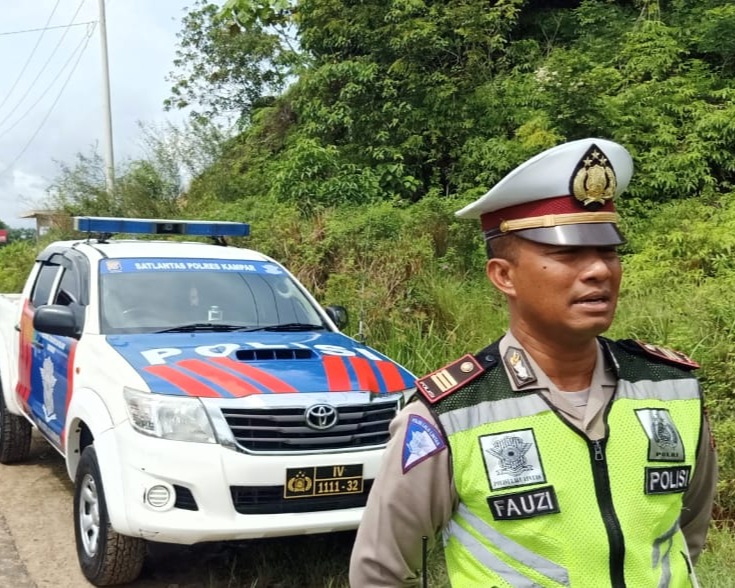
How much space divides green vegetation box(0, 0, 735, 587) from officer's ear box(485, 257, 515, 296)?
A: 308cm

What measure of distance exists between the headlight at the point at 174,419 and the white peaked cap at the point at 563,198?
2.27 metres

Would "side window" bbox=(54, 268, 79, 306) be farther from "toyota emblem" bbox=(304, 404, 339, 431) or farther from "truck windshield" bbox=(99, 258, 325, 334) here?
"toyota emblem" bbox=(304, 404, 339, 431)

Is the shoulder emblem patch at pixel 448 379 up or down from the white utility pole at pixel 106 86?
down

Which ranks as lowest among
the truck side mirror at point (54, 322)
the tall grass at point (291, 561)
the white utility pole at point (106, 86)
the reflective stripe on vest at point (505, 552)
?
the tall grass at point (291, 561)

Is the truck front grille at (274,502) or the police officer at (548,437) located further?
the truck front grille at (274,502)

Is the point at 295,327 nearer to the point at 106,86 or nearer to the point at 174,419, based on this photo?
the point at 174,419

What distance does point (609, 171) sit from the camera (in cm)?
151

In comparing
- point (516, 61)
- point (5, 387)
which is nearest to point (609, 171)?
point (5, 387)

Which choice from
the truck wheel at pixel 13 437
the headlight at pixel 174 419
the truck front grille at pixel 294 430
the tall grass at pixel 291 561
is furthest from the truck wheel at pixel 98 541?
the truck wheel at pixel 13 437

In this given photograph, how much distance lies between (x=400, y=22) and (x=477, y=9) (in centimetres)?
112

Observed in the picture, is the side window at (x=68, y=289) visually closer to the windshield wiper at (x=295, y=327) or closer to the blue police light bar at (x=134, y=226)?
the blue police light bar at (x=134, y=226)

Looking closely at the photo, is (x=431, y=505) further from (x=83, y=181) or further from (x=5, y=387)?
(x=83, y=181)

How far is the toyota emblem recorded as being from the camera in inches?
139

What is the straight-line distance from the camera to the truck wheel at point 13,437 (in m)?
5.77
